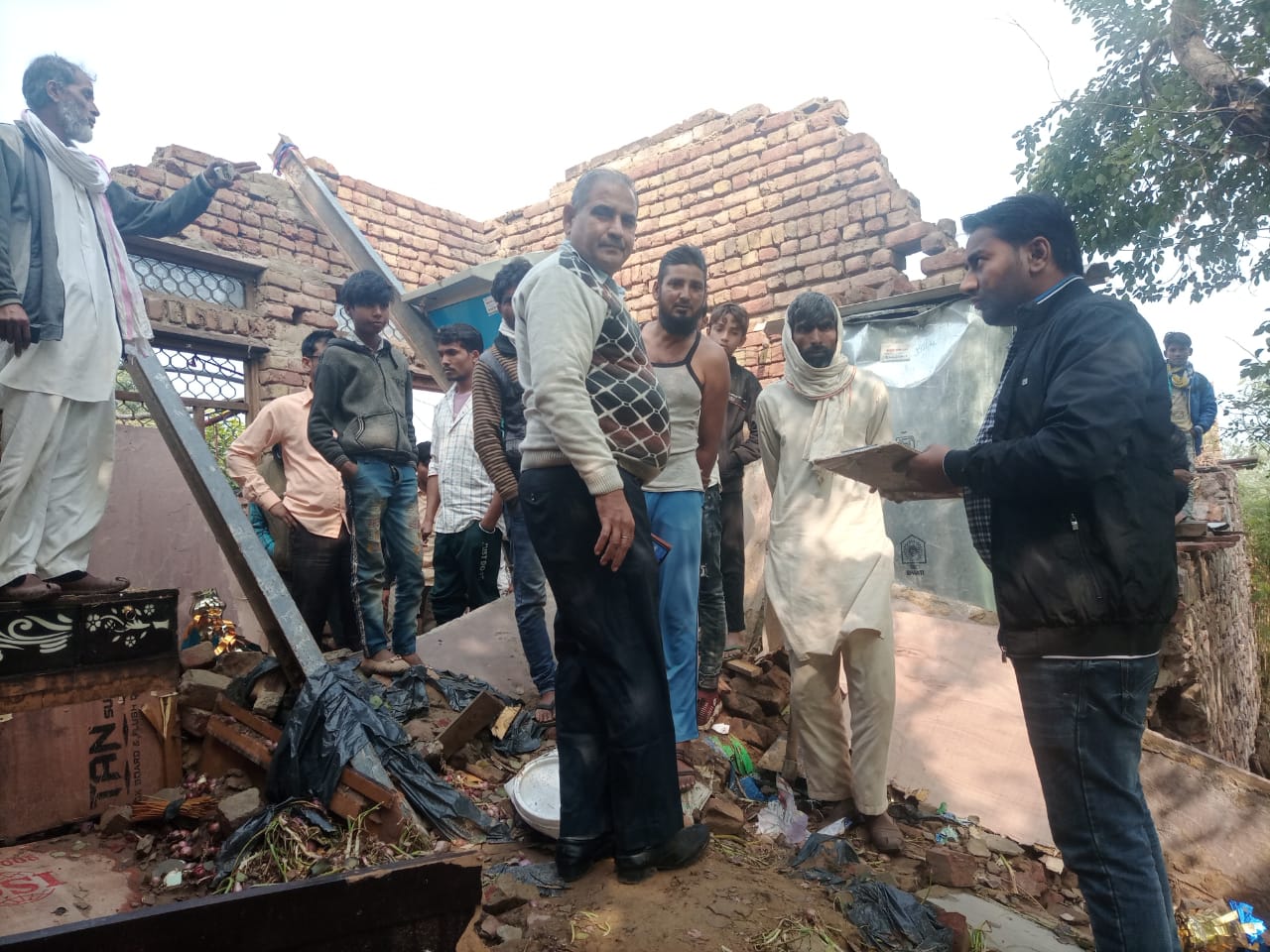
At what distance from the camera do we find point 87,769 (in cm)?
262

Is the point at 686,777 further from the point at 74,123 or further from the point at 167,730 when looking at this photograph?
the point at 74,123

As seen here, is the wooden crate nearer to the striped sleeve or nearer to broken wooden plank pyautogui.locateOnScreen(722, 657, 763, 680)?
the striped sleeve

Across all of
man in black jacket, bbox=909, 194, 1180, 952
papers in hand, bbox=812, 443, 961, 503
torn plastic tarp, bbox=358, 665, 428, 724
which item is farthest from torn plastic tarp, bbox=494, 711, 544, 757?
man in black jacket, bbox=909, 194, 1180, 952

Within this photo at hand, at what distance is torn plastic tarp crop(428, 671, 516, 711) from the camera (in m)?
3.33

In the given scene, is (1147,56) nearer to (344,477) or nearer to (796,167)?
(796,167)

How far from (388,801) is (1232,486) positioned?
891cm

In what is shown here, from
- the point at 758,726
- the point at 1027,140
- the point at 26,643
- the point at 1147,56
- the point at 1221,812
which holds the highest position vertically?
the point at 1147,56

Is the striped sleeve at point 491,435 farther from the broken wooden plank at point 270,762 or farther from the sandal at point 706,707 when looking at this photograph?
the sandal at point 706,707

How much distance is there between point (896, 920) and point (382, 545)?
105 inches

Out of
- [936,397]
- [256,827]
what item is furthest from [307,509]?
[936,397]

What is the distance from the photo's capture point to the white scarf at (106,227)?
3029 millimetres

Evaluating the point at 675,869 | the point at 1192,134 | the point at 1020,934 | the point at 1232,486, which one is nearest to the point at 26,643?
the point at 675,869

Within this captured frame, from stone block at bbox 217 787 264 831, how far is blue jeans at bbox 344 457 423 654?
43.4 inches

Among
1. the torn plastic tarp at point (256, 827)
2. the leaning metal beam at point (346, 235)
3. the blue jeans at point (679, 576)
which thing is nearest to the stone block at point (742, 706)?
the blue jeans at point (679, 576)
